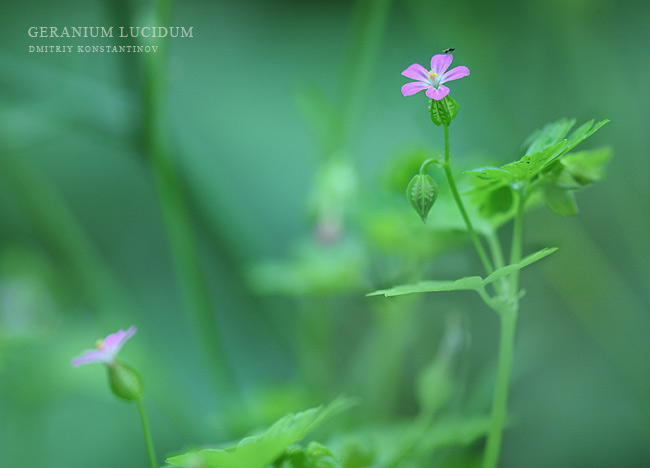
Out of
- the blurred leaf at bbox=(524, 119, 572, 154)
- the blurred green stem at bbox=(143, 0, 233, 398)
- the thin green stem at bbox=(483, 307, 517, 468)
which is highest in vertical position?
the blurred green stem at bbox=(143, 0, 233, 398)

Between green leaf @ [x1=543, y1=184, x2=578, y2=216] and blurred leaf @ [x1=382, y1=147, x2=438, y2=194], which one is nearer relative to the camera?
green leaf @ [x1=543, y1=184, x2=578, y2=216]

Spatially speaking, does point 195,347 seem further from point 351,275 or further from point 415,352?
point 351,275

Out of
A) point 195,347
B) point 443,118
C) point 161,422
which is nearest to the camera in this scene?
point 443,118

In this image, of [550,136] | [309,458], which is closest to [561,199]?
[550,136]

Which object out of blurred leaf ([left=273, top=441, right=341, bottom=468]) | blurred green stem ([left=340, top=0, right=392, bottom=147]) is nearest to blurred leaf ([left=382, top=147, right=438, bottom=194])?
blurred green stem ([left=340, top=0, right=392, bottom=147])

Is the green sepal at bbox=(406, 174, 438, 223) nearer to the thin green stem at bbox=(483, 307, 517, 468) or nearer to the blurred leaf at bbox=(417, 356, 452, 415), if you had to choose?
the thin green stem at bbox=(483, 307, 517, 468)

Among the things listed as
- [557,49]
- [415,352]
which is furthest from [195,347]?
[557,49]
